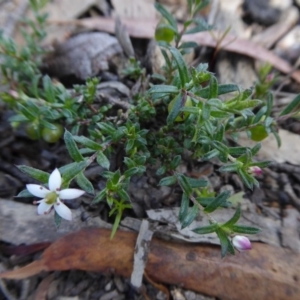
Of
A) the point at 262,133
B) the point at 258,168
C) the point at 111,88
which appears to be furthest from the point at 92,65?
the point at 258,168

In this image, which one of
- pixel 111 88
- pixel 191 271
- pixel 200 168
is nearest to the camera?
pixel 191 271

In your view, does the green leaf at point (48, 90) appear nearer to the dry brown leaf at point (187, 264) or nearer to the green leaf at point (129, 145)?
the green leaf at point (129, 145)

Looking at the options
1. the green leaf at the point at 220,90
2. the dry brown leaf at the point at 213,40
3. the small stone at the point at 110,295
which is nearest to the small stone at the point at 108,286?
the small stone at the point at 110,295

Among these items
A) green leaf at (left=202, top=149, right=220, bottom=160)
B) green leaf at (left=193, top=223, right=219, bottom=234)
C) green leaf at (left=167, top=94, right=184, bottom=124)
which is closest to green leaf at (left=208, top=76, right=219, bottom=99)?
green leaf at (left=167, top=94, right=184, bottom=124)

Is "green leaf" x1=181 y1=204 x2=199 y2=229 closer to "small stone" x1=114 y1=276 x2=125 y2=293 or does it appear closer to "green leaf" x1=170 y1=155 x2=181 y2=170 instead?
"green leaf" x1=170 y1=155 x2=181 y2=170

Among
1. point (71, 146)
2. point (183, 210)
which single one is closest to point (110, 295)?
point (183, 210)

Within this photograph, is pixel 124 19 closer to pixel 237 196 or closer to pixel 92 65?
pixel 92 65
